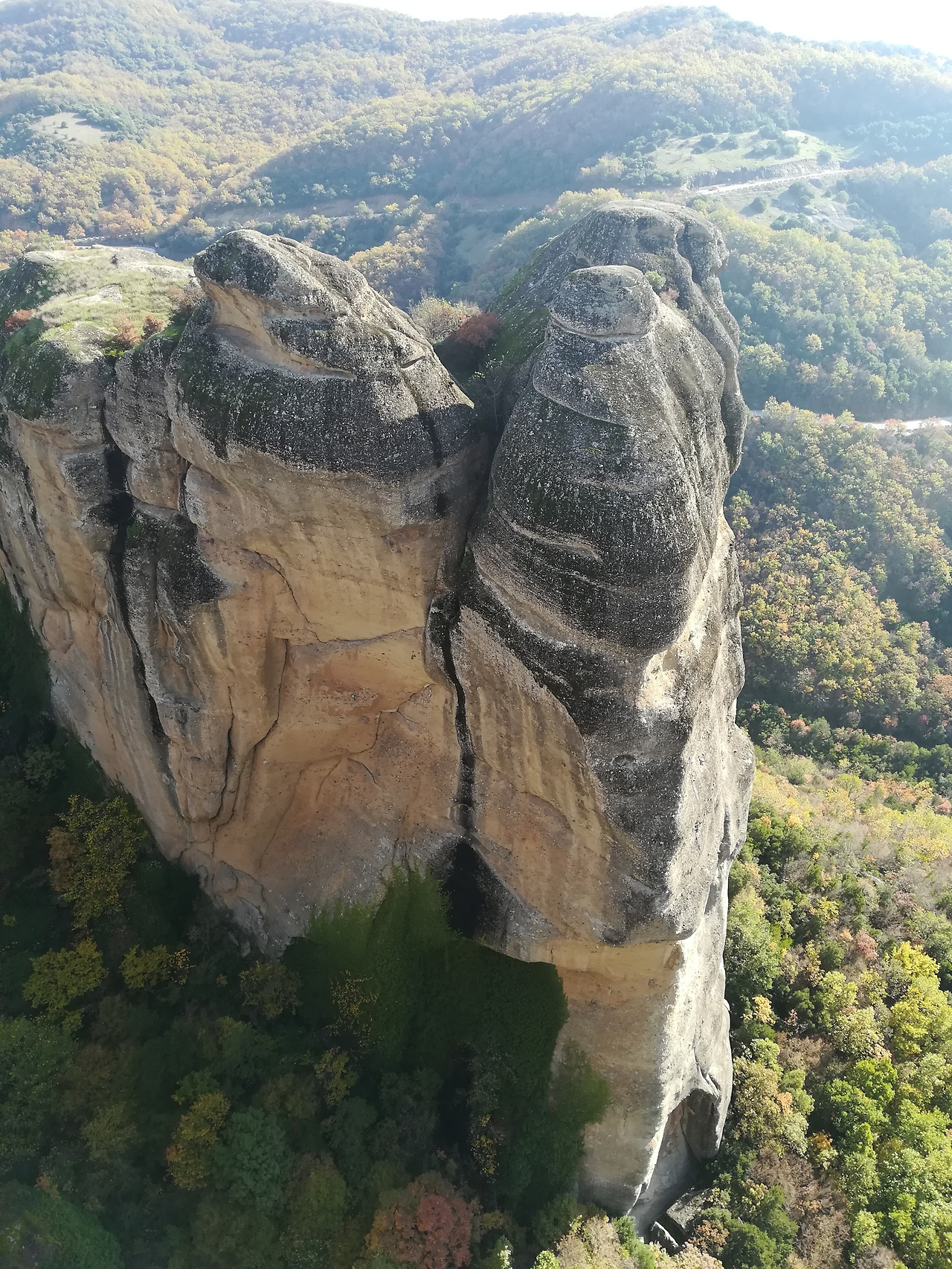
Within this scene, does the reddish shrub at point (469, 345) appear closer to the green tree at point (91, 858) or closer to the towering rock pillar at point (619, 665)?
the towering rock pillar at point (619, 665)

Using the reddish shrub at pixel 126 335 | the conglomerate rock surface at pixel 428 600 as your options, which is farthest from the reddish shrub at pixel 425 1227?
the reddish shrub at pixel 126 335

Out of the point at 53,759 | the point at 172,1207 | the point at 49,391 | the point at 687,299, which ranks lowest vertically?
the point at 172,1207

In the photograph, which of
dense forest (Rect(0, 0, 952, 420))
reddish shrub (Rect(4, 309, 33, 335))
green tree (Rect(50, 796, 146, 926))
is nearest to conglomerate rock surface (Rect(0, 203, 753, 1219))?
reddish shrub (Rect(4, 309, 33, 335))

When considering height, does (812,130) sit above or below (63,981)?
above

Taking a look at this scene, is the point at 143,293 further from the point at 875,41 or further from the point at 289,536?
the point at 875,41

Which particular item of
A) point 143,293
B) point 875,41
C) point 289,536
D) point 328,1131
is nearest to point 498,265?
point 143,293

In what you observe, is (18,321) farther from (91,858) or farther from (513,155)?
(513,155)
